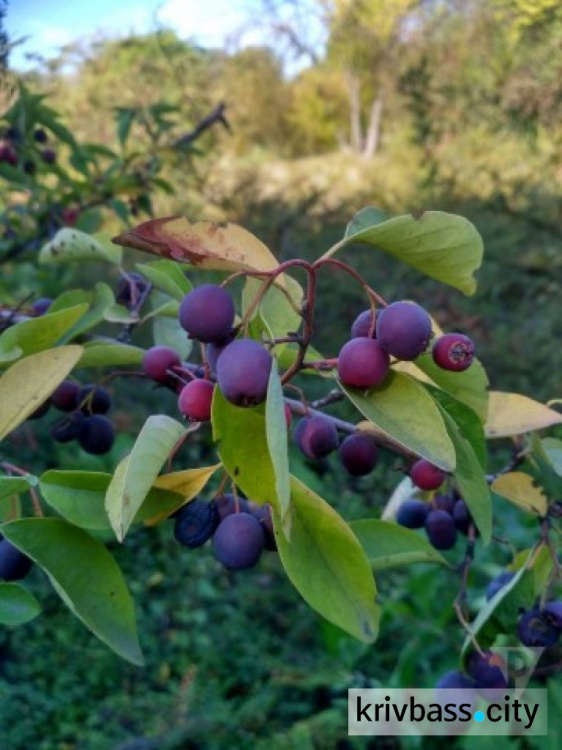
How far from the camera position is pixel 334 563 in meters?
0.66

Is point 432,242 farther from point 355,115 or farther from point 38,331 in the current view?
point 355,115

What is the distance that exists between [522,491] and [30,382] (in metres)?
0.53

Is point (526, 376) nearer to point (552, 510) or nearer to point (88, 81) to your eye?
point (88, 81)

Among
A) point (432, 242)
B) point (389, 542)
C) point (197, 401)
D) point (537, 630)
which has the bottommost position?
point (537, 630)

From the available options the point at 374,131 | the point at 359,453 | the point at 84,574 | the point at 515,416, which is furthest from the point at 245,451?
the point at 374,131

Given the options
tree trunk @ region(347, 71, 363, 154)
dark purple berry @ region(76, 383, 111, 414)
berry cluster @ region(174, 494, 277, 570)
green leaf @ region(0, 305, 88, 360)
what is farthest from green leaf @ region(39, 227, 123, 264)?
tree trunk @ region(347, 71, 363, 154)

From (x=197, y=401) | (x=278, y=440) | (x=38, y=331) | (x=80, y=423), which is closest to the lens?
(x=278, y=440)

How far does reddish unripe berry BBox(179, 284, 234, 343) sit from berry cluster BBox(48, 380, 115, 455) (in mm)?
379

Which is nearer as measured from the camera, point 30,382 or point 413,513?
point 30,382

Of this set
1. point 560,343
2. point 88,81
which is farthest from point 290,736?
point 88,81

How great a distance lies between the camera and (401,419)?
62 centimetres

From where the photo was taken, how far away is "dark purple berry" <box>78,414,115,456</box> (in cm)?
97

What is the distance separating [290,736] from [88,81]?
10.3 feet

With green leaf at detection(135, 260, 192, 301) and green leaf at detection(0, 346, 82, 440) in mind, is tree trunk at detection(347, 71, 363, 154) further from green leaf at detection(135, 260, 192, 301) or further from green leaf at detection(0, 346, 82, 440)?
green leaf at detection(0, 346, 82, 440)
